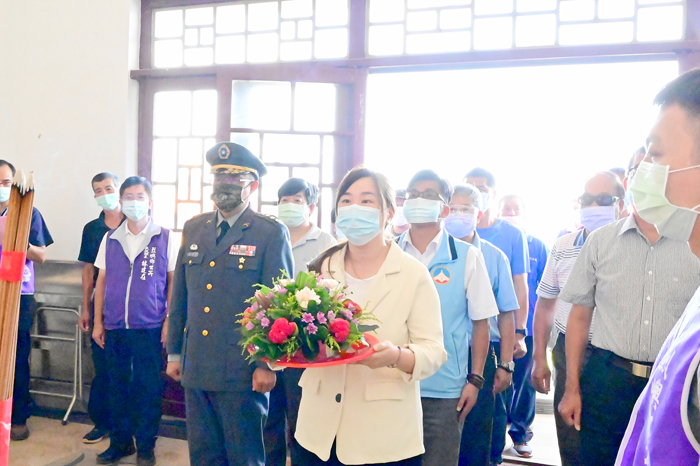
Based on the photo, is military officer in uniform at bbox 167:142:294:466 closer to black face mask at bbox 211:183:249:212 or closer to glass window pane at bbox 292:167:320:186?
black face mask at bbox 211:183:249:212

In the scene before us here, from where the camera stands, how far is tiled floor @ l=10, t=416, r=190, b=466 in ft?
11.1

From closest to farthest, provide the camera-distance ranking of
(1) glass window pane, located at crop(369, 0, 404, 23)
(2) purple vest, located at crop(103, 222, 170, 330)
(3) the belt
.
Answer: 1. (3) the belt
2. (2) purple vest, located at crop(103, 222, 170, 330)
3. (1) glass window pane, located at crop(369, 0, 404, 23)

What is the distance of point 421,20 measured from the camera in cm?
416

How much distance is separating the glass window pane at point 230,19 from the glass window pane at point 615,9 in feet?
8.93

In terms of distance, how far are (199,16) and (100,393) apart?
3.08m

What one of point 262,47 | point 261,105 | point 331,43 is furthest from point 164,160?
point 331,43

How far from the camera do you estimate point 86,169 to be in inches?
180

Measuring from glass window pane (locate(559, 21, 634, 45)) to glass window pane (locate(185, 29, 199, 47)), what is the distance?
2884mm

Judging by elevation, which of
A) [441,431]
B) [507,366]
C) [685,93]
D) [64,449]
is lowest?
[64,449]

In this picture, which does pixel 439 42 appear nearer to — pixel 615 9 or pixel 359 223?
pixel 615 9

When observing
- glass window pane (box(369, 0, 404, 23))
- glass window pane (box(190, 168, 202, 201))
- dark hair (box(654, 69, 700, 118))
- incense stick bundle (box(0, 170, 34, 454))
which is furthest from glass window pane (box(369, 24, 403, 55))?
incense stick bundle (box(0, 170, 34, 454))

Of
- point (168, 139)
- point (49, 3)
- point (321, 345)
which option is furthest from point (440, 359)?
point (49, 3)

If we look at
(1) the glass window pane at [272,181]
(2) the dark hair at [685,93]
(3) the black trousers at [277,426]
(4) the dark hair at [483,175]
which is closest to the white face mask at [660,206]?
(2) the dark hair at [685,93]

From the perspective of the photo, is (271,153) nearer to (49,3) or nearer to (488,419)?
(49,3)
